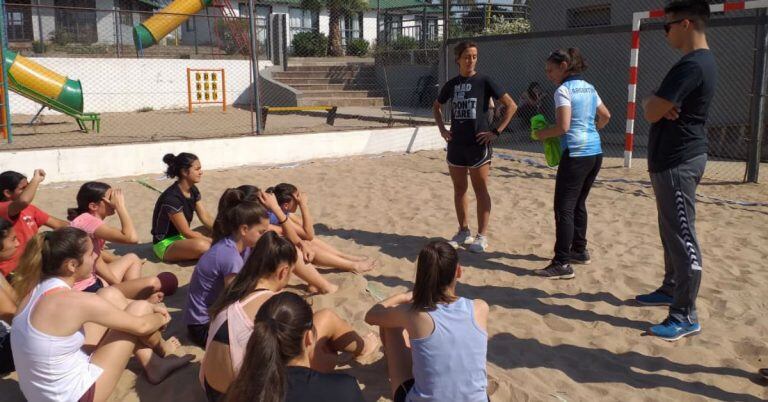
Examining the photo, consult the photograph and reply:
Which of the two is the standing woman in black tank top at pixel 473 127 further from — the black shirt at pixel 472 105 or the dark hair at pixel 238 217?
the dark hair at pixel 238 217

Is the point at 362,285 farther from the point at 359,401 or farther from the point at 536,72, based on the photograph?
the point at 536,72

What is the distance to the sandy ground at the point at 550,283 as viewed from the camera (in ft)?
10.9

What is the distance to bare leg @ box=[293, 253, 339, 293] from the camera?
430 centimetres

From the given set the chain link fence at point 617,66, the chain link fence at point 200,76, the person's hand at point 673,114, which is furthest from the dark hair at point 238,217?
the chain link fence at point 200,76

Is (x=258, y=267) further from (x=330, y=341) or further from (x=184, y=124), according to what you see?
(x=184, y=124)

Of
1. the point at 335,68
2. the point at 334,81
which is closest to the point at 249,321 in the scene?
the point at 334,81

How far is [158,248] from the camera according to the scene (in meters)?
5.10

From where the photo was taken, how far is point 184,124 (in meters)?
15.0

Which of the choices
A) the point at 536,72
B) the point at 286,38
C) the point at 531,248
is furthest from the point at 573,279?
the point at 286,38

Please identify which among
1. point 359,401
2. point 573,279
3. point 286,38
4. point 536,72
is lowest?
point 573,279

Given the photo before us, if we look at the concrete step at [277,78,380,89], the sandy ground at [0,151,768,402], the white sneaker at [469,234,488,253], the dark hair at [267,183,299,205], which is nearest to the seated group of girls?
the sandy ground at [0,151,768,402]

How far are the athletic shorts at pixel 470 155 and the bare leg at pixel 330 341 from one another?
2466mm

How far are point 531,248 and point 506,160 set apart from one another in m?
4.94

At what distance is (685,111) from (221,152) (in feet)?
23.5
